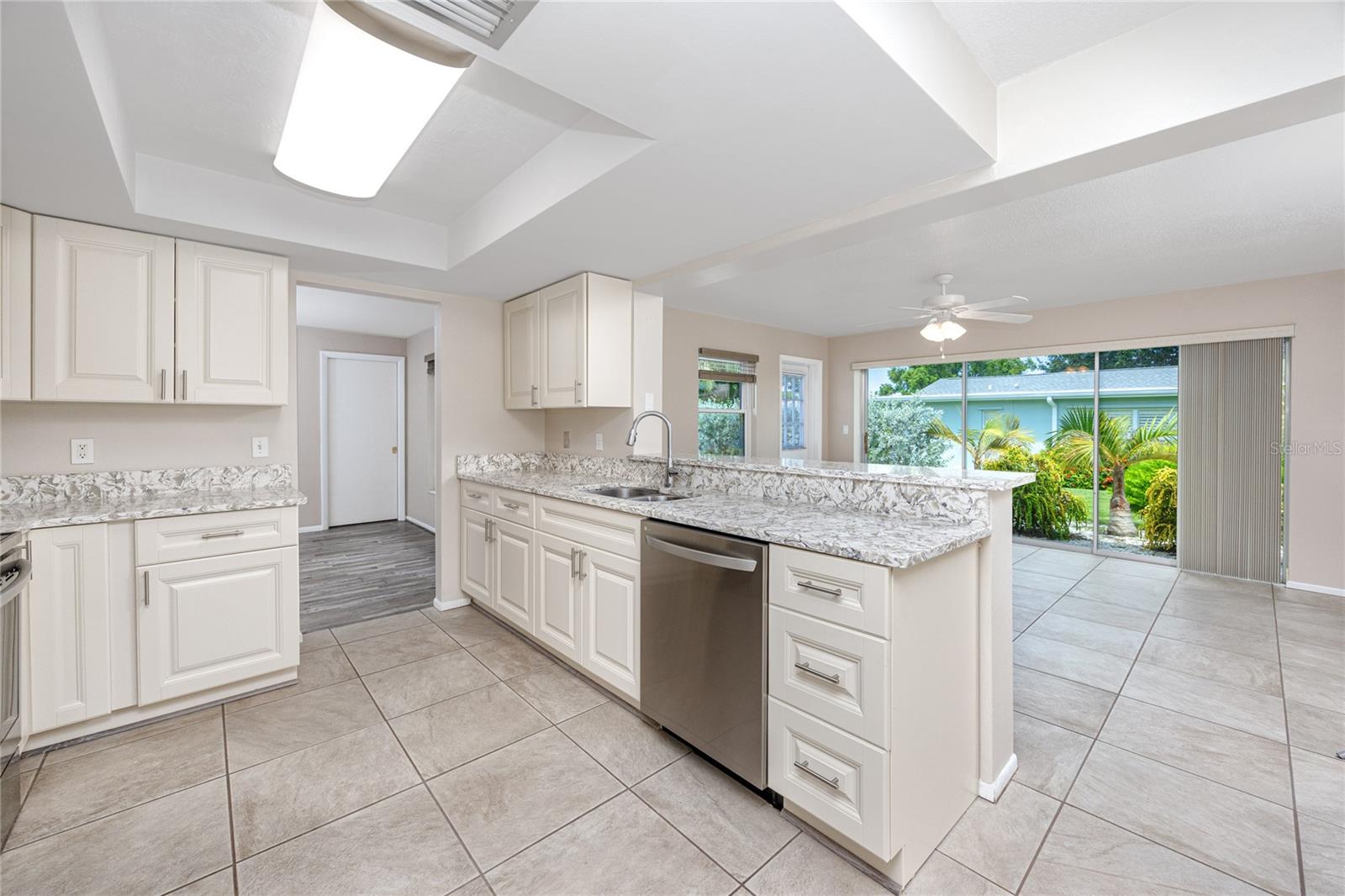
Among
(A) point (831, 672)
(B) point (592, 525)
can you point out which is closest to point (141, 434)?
(B) point (592, 525)

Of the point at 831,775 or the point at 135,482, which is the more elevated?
the point at 135,482

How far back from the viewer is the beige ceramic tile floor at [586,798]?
1.52 m

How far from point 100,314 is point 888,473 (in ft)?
10.9

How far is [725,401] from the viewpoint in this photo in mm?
A: 5797

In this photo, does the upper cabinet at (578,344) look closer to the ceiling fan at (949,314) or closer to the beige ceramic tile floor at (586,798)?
the beige ceramic tile floor at (586,798)

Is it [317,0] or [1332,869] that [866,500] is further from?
[317,0]

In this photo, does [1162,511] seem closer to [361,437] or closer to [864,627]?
[864,627]

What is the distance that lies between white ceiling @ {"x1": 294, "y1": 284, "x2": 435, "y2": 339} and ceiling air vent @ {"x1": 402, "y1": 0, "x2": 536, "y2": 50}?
319cm

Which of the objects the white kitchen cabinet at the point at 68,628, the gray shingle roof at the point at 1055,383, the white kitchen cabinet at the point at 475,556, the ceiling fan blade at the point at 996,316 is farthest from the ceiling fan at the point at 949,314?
the white kitchen cabinet at the point at 68,628

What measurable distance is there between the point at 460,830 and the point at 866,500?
1.75m

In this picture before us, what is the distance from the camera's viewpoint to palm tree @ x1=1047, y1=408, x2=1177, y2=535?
4875 millimetres

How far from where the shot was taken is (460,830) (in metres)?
1.68

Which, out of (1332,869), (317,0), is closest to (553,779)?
(1332,869)

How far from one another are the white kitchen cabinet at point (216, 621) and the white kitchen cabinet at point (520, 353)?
1587 millimetres
